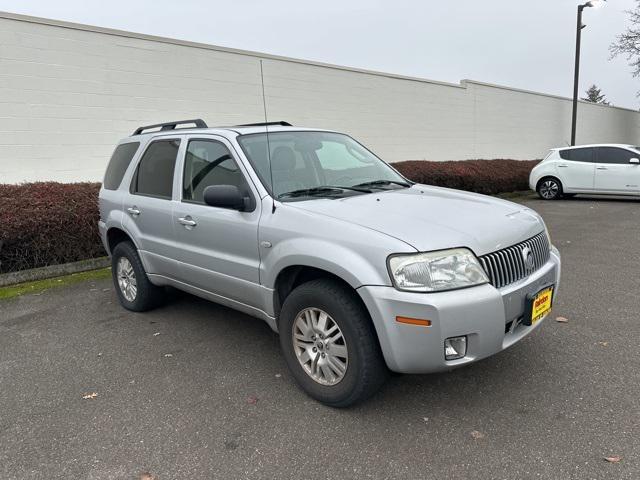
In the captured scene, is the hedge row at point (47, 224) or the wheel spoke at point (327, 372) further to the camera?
the hedge row at point (47, 224)

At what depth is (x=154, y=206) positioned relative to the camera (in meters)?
4.35

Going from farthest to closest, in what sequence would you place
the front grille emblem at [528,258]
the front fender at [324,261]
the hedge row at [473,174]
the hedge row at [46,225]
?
the hedge row at [473,174]
the hedge row at [46,225]
the front grille emblem at [528,258]
the front fender at [324,261]

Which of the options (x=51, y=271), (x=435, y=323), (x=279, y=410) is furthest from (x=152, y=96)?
(x=435, y=323)

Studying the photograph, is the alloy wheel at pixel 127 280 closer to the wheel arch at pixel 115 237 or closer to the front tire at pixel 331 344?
the wheel arch at pixel 115 237

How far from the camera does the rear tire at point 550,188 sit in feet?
43.6

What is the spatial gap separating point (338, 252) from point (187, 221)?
1646mm

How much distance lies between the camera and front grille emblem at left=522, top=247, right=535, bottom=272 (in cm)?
298

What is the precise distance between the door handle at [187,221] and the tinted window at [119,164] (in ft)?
4.43

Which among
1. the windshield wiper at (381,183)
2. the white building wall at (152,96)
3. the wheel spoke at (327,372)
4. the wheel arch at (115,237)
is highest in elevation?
the white building wall at (152,96)

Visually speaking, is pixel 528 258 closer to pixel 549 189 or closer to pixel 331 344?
pixel 331 344

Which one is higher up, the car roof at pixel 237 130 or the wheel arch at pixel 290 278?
the car roof at pixel 237 130

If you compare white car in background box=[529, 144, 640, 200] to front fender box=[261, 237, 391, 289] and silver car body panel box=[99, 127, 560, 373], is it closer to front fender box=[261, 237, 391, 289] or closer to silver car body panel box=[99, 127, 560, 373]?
silver car body panel box=[99, 127, 560, 373]

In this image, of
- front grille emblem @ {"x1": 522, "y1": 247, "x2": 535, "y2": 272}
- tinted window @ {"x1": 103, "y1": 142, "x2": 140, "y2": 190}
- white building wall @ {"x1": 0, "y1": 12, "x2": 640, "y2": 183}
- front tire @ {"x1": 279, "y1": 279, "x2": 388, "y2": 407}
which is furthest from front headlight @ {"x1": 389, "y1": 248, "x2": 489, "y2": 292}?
white building wall @ {"x1": 0, "y1": 12, "x2": 640, "y2": 183}

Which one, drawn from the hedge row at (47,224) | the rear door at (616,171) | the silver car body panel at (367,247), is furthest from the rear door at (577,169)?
the hedge row at (47,224)
